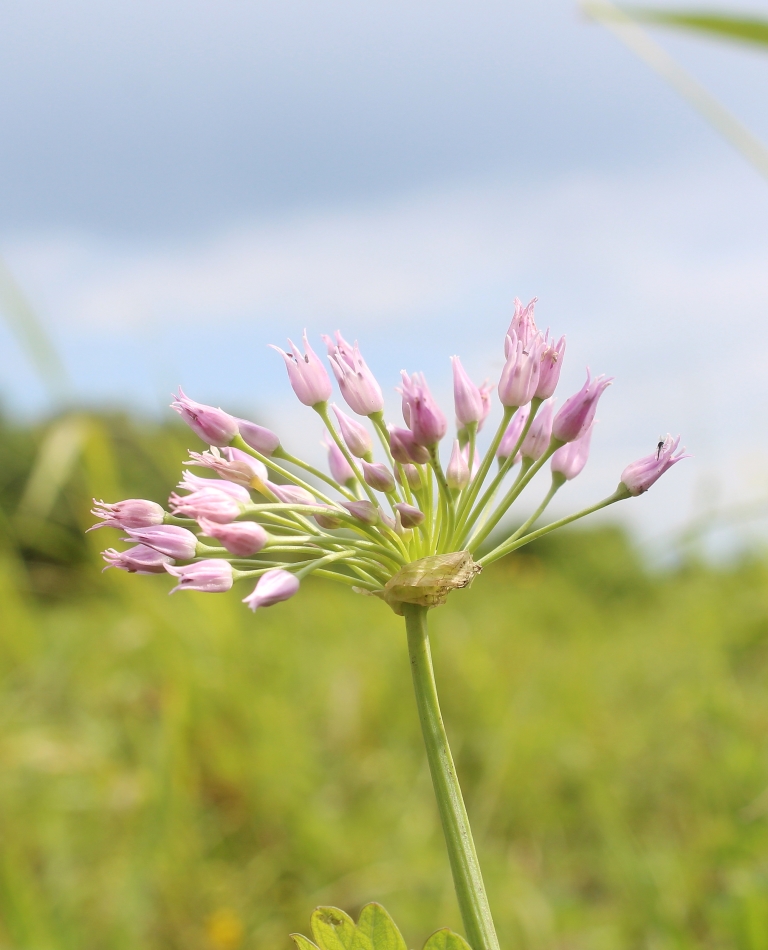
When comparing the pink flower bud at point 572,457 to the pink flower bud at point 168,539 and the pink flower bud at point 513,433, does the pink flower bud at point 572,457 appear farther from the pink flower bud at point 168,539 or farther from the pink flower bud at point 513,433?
the pink flower bud at point 168,539

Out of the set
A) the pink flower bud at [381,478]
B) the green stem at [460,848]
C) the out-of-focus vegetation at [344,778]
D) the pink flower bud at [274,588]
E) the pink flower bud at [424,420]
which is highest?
the pink flower bud at [424,420]

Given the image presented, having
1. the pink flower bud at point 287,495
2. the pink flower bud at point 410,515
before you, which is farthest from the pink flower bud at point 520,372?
the pink flower bud at point 287,495

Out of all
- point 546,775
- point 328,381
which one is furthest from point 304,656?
point 328,381

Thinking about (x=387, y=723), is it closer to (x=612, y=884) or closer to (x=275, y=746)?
(x=275, y=746)

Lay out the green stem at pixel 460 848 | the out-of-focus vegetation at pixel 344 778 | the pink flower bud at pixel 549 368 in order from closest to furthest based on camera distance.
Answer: the green stem at pixel 460 848, the pink flower bud at pixel 549 368, the out-of-focus vegetation at pixel 344 778

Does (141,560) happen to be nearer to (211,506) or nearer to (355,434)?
(211,506)

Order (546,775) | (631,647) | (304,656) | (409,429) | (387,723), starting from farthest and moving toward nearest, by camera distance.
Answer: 1. (631,647)
2. (304,656)
3. (387,723)
4. (546,775)
5. (409,429)
